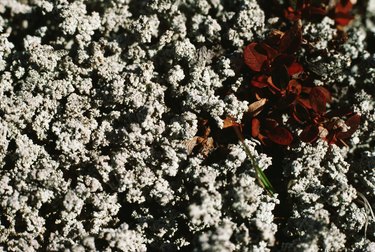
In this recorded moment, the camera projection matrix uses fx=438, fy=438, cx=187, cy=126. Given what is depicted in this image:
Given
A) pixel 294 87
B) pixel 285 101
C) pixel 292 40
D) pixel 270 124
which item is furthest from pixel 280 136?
pixel 292 40

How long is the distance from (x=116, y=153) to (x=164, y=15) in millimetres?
971

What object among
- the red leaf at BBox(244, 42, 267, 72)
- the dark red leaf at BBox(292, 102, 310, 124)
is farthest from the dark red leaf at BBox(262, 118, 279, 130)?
the red leaf at BBox(244, 42, 267, 72)

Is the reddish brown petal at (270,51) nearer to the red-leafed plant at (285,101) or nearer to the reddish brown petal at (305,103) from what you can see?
the red-leafed plant at (285,101)

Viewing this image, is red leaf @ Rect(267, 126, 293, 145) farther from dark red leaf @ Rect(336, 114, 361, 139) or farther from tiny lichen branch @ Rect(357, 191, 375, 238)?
tiny lichen branch @ Rect(357, 191, 375, 238)

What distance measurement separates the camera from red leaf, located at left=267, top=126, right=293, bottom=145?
2.37 meters

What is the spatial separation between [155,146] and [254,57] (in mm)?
756

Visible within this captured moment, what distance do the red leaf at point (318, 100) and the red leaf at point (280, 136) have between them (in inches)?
9.0

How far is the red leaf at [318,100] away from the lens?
2416 millimetres

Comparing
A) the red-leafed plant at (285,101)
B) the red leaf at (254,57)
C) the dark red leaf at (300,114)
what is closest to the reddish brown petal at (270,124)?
the red-leafed plant at (285,101)

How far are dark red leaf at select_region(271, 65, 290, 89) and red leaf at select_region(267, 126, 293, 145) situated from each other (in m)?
0.25

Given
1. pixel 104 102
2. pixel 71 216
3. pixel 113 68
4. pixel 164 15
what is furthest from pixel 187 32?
pixel 71 216

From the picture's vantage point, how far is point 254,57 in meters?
2.49

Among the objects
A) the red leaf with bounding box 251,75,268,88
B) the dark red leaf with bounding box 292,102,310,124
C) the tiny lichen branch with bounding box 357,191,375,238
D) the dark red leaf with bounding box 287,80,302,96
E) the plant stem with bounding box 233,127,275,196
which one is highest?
the red leaf with bounding box 251,75,268,88

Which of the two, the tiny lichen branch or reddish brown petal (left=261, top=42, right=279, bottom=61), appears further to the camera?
reddish brown petal (left=261, top=42, right=279, bottom=61)
